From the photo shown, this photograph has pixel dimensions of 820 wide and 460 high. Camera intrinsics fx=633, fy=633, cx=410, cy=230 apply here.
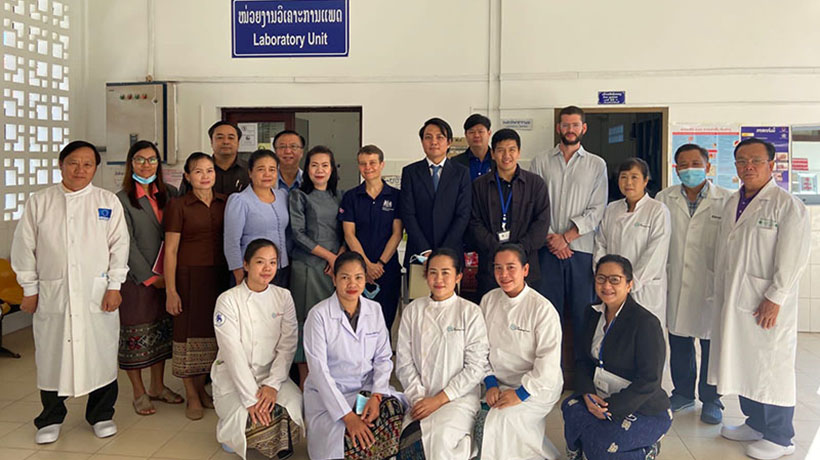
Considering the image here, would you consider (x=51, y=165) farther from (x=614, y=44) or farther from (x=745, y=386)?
(x=745, y=386)

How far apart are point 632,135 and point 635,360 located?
3.27 meters

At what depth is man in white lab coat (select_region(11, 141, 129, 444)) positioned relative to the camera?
126 inches

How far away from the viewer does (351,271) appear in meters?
3.00

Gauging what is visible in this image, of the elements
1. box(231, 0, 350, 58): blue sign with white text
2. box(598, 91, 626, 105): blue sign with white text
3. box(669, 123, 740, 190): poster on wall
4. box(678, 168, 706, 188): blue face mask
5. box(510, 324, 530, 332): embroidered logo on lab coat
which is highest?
box(231, 0, 350, 58): blue sign with white text

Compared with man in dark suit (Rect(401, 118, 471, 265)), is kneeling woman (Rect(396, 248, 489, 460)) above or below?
below

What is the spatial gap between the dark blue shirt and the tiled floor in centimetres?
154

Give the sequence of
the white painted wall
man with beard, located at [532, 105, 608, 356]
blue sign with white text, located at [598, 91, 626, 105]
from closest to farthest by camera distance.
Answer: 1. man with beard, located at [532, 105, 608, 356]
2. the white painted wall
3. blue sign with white text, located at [598, 91, 626, 105]

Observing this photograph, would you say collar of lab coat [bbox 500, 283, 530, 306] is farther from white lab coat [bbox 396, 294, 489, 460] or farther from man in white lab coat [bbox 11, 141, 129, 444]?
man in white lab coat [bbox 11, 141, 129, 444]

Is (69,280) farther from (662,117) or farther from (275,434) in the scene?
(662,117)

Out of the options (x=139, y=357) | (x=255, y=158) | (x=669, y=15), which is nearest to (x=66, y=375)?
(x=139, y=357)

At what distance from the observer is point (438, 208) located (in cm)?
365

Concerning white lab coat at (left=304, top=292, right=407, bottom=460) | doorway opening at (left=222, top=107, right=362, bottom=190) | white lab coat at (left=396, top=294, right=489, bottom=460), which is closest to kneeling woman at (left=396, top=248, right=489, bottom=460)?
white lab coat at (left=396, top=294, right=489, bottom=460)

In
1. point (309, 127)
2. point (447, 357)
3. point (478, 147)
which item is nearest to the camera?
point (447, 357)

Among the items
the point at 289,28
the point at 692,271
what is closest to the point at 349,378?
the point at 692,271
